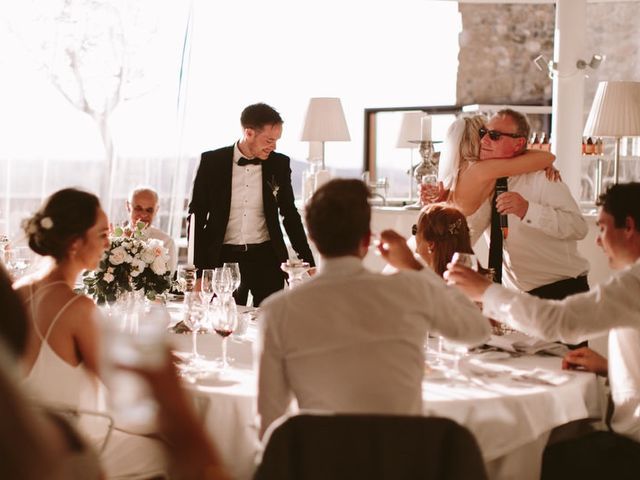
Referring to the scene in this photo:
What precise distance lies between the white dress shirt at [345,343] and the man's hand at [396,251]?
17.4 inches

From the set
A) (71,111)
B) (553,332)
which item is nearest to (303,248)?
(553,332)

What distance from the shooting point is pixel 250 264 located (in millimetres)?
4879

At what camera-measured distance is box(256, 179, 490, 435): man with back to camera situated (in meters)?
2.04

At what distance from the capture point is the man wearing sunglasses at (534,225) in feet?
13.0

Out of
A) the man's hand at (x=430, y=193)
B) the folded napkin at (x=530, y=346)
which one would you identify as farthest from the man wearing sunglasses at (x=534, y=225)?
the folded napkin at (x=530, y=346)

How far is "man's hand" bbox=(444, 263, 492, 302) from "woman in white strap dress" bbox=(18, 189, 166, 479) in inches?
38.1

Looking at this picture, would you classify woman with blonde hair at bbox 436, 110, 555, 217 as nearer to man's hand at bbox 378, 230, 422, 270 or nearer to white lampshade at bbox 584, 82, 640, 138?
man's hand at bbox 378, 230, 422, 270

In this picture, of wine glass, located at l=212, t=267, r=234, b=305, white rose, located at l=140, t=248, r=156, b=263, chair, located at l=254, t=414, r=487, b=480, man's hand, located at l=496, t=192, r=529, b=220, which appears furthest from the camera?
man's hand, located at l=496, t=192, r=529, b=220

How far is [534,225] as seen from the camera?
3.96 metres

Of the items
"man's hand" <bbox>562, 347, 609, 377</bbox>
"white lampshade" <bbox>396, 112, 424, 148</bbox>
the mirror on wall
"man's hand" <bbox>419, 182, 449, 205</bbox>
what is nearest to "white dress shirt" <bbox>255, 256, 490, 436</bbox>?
"man's hand" <bbox>562, 347, 609, 377</bbox>

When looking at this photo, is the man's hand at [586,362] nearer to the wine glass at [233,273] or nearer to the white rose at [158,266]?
the wine glass at [233,273]

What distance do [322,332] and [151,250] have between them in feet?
5.36

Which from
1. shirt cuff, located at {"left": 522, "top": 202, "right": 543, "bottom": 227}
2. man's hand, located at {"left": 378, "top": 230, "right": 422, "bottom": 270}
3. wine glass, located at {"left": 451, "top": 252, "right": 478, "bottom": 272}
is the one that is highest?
shirt cuff, located at {"left": 522, "top": 202, "right": 543, "bottom": 227}

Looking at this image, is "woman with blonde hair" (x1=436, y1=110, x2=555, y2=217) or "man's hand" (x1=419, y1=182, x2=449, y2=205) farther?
"man's hand" (x1=419, y1=182, x2=449, y2=205)
